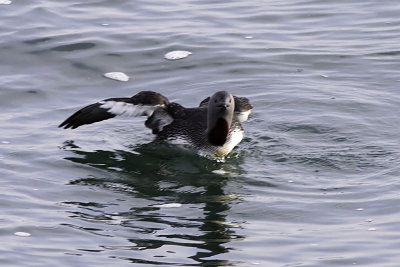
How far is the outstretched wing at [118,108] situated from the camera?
10.6 m

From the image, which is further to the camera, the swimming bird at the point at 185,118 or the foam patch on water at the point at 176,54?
the foam patch on water at the point at 176,54

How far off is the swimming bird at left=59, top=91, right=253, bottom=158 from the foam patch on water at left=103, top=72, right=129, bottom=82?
189 cm

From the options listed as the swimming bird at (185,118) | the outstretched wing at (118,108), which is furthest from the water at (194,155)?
the outstretched wing at (118,108)

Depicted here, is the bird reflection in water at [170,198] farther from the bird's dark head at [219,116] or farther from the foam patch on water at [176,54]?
the foam patch on water at [176,54]

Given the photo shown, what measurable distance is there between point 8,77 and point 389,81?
4712 mm

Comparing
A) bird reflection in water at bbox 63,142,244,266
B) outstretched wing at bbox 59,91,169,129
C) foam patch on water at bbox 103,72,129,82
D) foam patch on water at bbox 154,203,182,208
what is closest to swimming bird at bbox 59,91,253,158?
outstretched wing at bbox 59,91,169,129

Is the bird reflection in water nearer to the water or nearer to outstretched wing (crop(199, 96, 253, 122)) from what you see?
the water

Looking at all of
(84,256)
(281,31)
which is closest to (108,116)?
(84,256)

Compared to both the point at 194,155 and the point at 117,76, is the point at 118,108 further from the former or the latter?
the point at 117,76

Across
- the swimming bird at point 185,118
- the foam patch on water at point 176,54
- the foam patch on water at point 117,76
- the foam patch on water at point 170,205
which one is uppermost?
the foam patch on water at point 176,54

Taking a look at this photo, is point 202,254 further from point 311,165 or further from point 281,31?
point 281,31

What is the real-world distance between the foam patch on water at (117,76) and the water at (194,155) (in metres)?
0.09

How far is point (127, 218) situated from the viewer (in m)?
8.89

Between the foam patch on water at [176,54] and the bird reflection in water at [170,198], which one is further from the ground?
the foam patch on water at [176,54]
